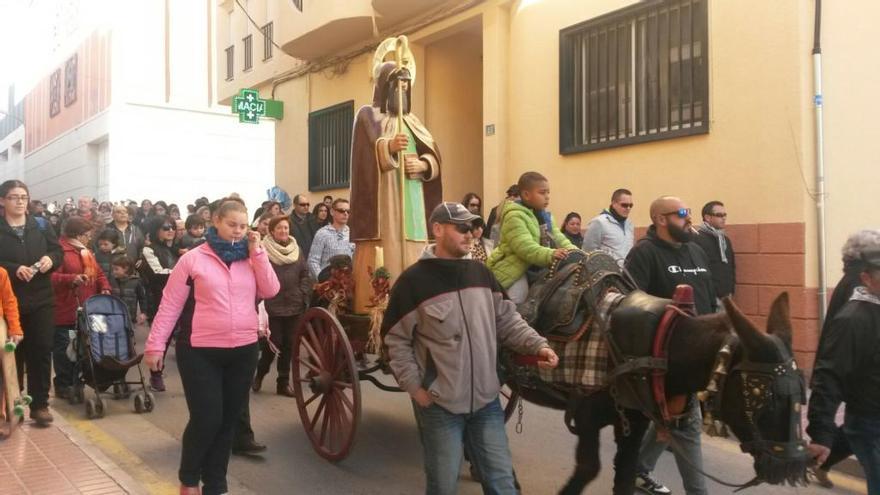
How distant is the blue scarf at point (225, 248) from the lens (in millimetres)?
4477

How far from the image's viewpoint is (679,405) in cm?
341

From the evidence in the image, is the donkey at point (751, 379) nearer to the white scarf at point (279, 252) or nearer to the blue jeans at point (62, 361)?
the white scarf at point (279, 252)

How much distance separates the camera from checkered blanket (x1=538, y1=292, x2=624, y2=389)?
3730 mm

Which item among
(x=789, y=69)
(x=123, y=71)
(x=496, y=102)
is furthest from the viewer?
(x=123, y=71)

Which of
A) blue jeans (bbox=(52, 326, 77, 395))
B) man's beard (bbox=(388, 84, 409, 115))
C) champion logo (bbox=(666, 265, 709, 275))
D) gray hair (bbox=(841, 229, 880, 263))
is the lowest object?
blue jeans (bbox=(52, 326, 77, 395))

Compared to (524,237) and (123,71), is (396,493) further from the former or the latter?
(123,71)

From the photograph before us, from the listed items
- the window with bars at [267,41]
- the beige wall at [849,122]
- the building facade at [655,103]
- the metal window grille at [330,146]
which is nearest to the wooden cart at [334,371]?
the building facade at [655,103]

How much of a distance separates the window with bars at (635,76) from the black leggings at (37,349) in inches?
290

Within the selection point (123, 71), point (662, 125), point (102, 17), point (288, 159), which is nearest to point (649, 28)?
point (662, 125)

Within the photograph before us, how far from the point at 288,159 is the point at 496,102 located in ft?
25.0

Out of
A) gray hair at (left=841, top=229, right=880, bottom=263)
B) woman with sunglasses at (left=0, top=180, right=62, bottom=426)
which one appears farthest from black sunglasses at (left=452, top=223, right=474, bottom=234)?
woman with sunglasses at (left=0, top=180, right=62, bottom=426)

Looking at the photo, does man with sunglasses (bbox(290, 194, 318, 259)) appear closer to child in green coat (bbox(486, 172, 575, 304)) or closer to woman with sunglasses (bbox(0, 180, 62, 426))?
woman with sunglasses (bbox(0, 180, 62, 426))

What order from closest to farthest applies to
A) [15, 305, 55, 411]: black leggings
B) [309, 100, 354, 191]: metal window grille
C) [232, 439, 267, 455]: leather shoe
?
[232, 439, 267, 455]: leather shoe, [15, 305, 55, 411]: black leggings, [309, 100, 354, 191]: metal window grille

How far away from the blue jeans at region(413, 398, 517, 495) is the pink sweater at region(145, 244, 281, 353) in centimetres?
146
